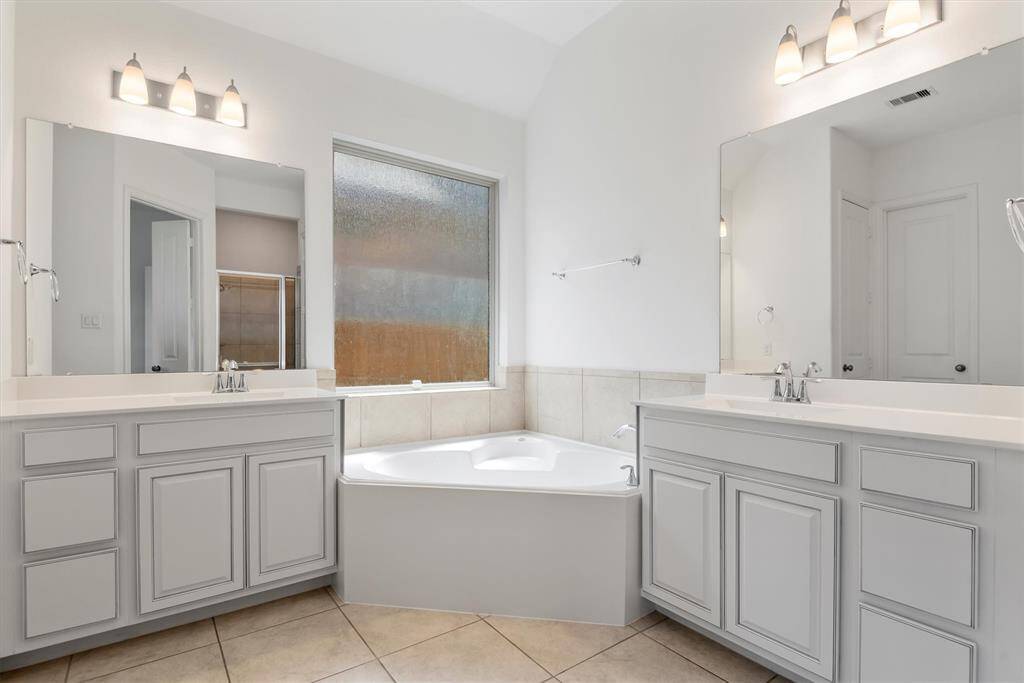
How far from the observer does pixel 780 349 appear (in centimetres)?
203

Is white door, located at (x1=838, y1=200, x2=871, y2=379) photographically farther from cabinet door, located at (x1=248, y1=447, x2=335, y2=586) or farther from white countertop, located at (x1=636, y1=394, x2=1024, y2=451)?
cabinet door, located at (x1=248, y1=447, x2=335, y2=586)

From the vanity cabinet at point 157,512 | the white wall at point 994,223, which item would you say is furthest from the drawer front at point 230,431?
the white wall at point 994,223

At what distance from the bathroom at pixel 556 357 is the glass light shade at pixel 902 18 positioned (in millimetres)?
15

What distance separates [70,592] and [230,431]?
674mm

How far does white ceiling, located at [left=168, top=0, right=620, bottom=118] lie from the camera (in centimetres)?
250

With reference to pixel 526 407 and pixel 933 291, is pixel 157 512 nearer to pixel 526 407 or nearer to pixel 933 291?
pixel 526 407

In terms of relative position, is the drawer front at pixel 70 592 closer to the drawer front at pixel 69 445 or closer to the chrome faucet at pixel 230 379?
the drawer front at pixel 69 445

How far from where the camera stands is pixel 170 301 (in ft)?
7.37

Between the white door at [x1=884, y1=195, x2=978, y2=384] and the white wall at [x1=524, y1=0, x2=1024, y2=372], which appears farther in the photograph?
the white wall at [x1=524, y1=0, x2=1024, y2=372]

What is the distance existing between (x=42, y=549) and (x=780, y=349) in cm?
272

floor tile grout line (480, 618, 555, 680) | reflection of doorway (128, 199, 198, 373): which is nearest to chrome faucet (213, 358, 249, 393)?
reflection of doorway (128, 199, 198, 373)

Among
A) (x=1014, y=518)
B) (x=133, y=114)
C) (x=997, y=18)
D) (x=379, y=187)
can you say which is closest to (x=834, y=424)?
(x=1014, y=518)

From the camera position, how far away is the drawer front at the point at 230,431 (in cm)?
181

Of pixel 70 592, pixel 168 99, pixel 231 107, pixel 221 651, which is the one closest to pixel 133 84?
pixel 168 99
